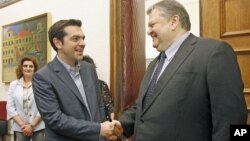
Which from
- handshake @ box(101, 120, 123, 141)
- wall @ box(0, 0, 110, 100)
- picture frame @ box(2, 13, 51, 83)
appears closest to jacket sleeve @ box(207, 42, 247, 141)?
handshake @ box(101, 120, 123, 141)

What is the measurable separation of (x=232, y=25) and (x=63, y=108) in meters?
1.45

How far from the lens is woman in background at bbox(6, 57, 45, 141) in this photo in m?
3.96

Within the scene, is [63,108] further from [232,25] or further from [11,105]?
[11,105]

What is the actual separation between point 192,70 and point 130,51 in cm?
160

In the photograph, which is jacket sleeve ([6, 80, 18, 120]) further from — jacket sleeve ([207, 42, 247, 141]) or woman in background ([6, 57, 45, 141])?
jacket sleeve ([207, 42, 247, 141])

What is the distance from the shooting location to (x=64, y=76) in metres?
2.22

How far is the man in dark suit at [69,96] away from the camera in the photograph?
2102mm

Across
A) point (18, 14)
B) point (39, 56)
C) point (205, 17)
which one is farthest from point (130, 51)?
point (18, 14)

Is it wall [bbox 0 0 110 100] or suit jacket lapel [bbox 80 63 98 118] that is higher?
wall [bbox 0 0 110 100]

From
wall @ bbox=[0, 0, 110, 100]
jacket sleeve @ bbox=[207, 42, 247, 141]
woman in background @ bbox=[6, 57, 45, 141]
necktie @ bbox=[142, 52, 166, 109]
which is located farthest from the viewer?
woman in background @ bbox=[6, 57, 45, 141]

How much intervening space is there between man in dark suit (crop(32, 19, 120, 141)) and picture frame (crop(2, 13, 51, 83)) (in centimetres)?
247

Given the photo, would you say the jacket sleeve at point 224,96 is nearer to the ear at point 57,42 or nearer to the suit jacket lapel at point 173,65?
the suit jacket lapel at point 173,65

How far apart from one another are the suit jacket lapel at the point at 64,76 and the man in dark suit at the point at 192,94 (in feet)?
1.64

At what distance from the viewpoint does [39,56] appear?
A: 4930 mm
